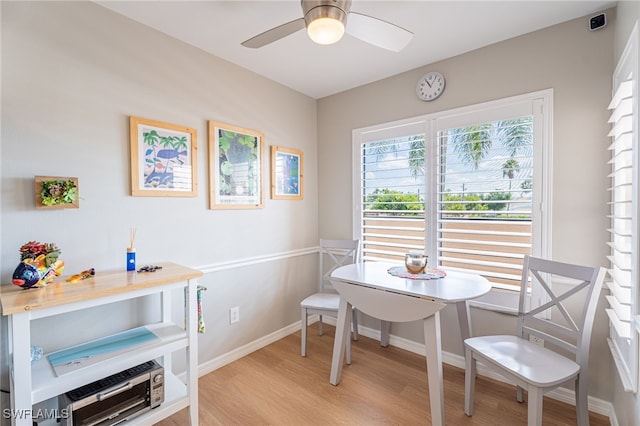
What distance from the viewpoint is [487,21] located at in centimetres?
193

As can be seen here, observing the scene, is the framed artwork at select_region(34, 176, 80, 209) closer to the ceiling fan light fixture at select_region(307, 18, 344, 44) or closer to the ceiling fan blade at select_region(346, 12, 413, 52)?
the ceiling fan light fixture at select_region(307, 18, 344, 44)

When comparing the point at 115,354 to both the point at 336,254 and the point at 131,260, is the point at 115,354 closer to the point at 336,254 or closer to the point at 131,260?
the point at 131,260

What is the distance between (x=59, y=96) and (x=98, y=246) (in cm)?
86

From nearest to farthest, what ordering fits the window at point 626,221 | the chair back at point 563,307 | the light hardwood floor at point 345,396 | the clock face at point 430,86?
the window at point 626,221 < the chair back at point 563,307 < the light hardwood floor at point 345,396 < the clock face at point 430,86

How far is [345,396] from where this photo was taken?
202cm

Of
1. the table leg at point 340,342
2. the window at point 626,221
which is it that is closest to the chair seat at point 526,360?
the window at point 626,221

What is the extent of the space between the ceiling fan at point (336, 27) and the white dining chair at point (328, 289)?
1750 mm

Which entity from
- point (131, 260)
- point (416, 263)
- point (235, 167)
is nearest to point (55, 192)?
point (131, 260)

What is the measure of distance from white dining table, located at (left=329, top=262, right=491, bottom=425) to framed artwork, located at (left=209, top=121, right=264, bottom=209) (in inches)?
41.5

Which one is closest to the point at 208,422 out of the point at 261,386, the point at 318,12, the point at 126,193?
the point at 261,386

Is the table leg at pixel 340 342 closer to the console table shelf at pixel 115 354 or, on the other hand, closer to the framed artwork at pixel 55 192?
the console table shelf at pixel 115 354

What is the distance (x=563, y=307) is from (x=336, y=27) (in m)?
2.15

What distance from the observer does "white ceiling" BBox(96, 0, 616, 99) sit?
1765 mm

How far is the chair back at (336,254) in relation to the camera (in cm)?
284
